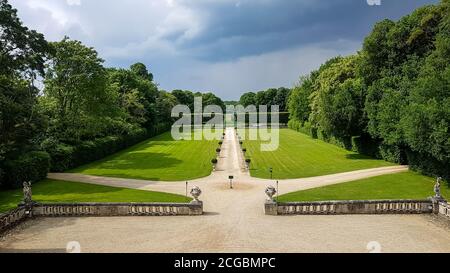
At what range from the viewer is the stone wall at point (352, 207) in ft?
81.5

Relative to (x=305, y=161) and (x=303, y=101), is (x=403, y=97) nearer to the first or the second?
(x=305, y=161)

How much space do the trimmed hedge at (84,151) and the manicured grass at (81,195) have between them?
340 inches

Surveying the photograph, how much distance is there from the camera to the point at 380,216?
24.4 metres

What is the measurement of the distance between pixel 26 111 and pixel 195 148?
3697 cm

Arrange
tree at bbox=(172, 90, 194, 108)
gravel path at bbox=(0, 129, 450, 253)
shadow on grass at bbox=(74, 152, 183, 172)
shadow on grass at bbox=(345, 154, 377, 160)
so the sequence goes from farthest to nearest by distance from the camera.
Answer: tree at bbox=(172, 90, 194, 108)
shadow on grass at bbox=(345, 154, 377, 160)
shadow on grass at bbox=(74, 152, 183, 172)
gravel path at bbox=(0, 129, 450, 253)

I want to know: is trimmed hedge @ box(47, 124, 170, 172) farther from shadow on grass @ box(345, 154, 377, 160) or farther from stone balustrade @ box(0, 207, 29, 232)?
shadow on grass @ box(345, 154, 377, 160)

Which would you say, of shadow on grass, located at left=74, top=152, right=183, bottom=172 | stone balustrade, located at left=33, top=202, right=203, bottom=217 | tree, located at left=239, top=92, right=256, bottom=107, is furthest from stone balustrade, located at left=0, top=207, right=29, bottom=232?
tree, located at left=239, top=92, right=256, bottom=107

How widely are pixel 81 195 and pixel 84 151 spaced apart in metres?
19.7

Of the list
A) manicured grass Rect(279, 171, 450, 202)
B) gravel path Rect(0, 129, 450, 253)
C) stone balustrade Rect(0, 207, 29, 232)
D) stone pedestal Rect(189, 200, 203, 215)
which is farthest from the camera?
manicured grass Rect(279, 171, 450, 202)

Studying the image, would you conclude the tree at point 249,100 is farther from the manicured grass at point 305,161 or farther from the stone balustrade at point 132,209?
the stone balustrade at point 132,209

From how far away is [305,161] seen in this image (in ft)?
→ 167

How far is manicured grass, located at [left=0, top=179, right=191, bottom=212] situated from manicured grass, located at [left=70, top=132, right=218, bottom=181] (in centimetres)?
629

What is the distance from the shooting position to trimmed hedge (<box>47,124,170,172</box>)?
44094 millimetres
